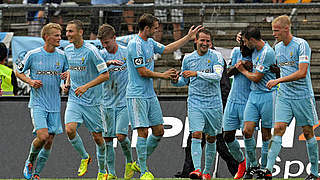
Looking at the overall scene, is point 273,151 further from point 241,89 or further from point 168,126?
point 168,126

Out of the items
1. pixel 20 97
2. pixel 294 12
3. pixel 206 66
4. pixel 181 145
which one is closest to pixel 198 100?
pixel 206 66

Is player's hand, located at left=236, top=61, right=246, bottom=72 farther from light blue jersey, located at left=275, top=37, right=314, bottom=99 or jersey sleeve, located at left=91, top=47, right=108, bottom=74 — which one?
jersey sleeve, located at left=91, top=47, right=108, bottom=74

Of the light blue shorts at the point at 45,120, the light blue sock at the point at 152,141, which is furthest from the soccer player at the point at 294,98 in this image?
the light blue shorts at the point at 45,120

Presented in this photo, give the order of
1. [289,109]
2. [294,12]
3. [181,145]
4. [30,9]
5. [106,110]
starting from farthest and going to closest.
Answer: [294,12], [30,9], [181,145], [106,110], [289,109]

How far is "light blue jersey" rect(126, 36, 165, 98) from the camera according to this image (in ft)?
34.7

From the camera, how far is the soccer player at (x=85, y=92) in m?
10.7

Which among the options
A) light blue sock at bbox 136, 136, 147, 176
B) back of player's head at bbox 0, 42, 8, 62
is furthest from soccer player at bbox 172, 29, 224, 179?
back of player's head at bbox 0, 42, 8, 62

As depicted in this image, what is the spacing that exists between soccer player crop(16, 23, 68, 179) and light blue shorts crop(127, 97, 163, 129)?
1348 millimetres

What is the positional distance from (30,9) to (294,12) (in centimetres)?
591

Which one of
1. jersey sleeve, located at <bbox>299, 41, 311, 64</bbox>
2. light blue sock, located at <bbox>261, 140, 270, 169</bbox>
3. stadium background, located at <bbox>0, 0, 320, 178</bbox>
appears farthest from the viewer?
stadium background, located at <bbox>0, 0, 320, 178</bbox>

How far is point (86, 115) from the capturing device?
10836 mm

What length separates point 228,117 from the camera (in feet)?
37.5

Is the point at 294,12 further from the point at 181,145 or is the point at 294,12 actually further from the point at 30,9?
the point at 30,9

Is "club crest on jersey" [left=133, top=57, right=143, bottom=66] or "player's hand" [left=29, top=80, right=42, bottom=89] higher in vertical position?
A: "club crest on jersey" [left=133, top=57, right=143, bottom=66]
